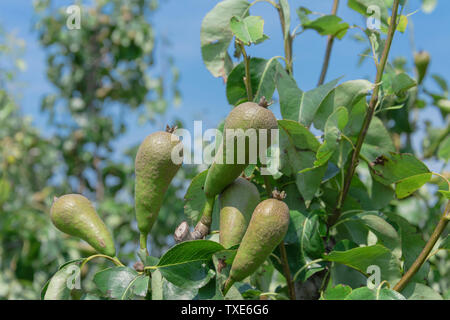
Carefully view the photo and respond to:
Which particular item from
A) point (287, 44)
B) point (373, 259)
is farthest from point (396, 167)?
point (287, 44)

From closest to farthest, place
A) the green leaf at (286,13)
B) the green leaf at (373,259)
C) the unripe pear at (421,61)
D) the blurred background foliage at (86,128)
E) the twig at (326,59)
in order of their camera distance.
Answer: the green leaf at (373,259) < the green leaf at (286,13) < the twig at (326,59) < the unripe pear at (421,61) < the blurred background foliage at (86,128)

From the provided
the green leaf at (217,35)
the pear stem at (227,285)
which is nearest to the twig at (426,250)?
the pear stem at (227,285)

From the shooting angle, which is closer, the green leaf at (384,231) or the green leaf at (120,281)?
the green leaf at (120,281)

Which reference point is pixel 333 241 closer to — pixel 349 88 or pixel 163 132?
pixel 349 88

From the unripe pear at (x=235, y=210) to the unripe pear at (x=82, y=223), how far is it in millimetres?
142

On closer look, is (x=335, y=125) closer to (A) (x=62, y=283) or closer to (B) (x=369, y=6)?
(B) (x=369, y=6)

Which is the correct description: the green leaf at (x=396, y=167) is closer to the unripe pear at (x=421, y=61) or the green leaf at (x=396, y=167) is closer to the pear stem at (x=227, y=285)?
the pear stem at (x=227, y=285)

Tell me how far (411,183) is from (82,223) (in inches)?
16.8

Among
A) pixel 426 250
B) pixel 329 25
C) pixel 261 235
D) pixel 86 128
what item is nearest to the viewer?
pixel 261 235

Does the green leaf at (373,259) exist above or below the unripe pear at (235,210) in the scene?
below

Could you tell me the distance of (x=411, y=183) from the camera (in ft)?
2.07

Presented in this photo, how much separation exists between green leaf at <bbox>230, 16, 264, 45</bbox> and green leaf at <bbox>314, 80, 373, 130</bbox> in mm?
144

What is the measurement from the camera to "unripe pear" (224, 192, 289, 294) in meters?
0.47

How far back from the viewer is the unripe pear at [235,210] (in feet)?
1.71
